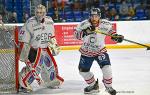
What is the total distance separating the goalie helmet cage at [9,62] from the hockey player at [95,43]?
798mm

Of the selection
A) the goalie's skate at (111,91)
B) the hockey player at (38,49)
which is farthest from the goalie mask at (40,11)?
the goalie's skate at (111,91)

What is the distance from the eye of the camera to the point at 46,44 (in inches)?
240

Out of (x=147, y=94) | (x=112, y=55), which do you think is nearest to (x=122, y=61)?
(x=112, y=55)

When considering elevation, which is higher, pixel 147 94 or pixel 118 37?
pixel 118 37

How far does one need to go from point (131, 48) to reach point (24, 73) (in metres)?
4.90

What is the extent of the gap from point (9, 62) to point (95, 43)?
111cm

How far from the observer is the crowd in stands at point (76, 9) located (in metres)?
11.6

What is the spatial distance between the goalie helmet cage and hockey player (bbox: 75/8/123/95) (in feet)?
2.62

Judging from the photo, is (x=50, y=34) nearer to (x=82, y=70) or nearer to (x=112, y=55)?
(x=82, y=70)

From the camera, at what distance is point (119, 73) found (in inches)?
303

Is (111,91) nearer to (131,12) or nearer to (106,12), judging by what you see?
(106,12)

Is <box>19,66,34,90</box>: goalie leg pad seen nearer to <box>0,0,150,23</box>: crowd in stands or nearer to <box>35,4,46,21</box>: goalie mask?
<box>35,4,46,21</box>: goalie mask

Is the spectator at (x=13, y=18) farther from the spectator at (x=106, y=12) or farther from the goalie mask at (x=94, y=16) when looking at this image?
the goalie mask at (x=94, y=16)

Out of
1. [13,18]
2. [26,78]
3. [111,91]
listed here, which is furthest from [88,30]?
[13,18]
